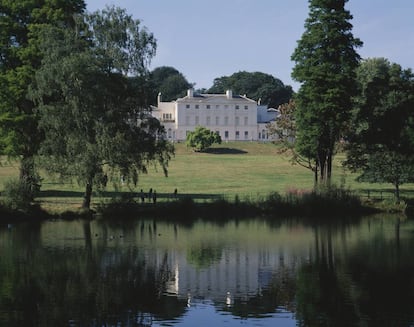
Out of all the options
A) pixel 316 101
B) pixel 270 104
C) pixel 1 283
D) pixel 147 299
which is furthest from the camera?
pixel 270 104

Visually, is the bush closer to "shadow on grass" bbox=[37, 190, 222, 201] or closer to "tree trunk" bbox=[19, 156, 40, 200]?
"tree trunk" bbox=[19, 156, 40, 200]

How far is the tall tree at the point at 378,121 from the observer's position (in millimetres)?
49719

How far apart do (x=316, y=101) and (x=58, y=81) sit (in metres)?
18.0

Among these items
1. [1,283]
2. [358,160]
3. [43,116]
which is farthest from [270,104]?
[1,283]

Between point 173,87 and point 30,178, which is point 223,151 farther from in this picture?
point 173,87

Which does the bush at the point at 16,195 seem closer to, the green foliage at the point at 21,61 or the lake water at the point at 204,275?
the lake water at the point at 204,275

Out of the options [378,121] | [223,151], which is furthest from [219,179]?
[223,151]

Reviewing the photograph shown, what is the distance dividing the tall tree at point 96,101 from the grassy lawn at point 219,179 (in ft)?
6.17

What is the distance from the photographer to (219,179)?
6706 centimetres

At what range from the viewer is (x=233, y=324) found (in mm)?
17516

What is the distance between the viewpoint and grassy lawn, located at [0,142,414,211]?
50.8 metres

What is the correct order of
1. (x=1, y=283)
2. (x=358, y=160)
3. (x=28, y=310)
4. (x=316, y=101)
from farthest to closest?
(x=358, y=160) → (x=316, y=101) → (x=1, y=283) → (x=28, y=310)

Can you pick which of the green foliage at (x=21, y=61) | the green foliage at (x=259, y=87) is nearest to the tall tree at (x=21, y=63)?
the green foliage at (x=21, y=61)

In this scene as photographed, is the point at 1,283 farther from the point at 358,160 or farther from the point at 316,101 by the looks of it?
the point at 358,160
